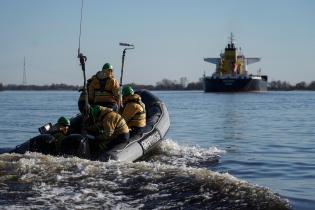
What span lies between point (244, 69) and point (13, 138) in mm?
59503

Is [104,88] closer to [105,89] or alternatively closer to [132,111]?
[105,89]

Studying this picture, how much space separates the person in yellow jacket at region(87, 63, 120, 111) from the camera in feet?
40.7

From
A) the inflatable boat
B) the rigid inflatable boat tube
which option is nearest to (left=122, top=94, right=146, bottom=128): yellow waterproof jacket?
the inflatable boat

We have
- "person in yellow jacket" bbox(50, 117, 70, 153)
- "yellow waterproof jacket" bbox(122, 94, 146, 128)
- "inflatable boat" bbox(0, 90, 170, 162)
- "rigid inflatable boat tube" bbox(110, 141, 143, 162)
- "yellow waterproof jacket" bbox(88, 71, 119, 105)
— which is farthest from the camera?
"yellow waterproof jacket" bbox(88, 71, 119, 105)

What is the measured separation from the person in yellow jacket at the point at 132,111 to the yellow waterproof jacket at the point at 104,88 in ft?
1.65

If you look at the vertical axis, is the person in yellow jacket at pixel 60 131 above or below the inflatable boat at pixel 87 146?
above

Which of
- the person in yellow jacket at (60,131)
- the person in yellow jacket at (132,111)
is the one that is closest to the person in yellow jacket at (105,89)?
the person in yellow jacket at (132,111)

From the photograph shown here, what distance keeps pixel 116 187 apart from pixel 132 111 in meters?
4.12

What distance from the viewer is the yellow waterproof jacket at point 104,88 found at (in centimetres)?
1240

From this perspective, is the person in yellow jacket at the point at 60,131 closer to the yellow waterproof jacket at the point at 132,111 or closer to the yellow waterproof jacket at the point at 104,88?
the yellow waterproof jacket at the point at 104,88

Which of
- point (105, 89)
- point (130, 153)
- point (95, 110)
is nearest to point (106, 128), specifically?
point (95, 110)

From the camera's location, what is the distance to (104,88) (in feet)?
40.7

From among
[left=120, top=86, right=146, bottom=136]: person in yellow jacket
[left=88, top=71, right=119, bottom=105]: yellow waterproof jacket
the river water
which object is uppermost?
[left=88, top=71, right=119, bottom=105]: yellow waterproof jacket

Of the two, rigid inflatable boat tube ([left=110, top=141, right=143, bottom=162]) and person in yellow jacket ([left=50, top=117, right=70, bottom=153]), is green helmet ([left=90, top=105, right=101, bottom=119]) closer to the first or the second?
person in yellow jacket ([left=50, top=117, right=70, bottom=153])
